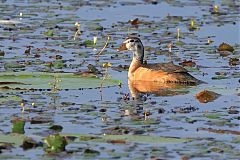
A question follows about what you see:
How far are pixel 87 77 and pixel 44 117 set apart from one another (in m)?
3.37

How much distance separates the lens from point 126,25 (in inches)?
985

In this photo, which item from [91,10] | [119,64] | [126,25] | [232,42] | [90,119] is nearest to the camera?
[90,119]

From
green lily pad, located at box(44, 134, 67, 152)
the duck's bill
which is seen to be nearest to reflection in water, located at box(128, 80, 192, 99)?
the duck's bill

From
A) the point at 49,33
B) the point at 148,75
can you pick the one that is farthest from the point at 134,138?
the point at 49,33

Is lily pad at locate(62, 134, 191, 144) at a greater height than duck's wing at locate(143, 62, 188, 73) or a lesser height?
lesser

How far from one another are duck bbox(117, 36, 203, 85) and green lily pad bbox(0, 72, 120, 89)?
3.39 ft

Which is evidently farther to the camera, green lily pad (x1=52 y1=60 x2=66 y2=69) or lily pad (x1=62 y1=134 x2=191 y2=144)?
green lily pad (x1=52 y1=60 x2=66 y2=69)

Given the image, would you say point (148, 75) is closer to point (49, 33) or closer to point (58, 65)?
point (58, 65)

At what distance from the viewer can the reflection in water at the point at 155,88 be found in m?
17.2

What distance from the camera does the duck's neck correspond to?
19.0 metres

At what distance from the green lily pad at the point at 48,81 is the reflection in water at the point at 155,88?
0.42 metres

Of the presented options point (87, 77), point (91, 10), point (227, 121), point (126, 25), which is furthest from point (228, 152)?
point (91, 10)

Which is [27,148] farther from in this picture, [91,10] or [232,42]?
[91,10]

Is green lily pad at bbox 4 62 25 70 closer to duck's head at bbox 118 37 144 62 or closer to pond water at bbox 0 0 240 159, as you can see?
pond water at bbox 0 0 240 159
